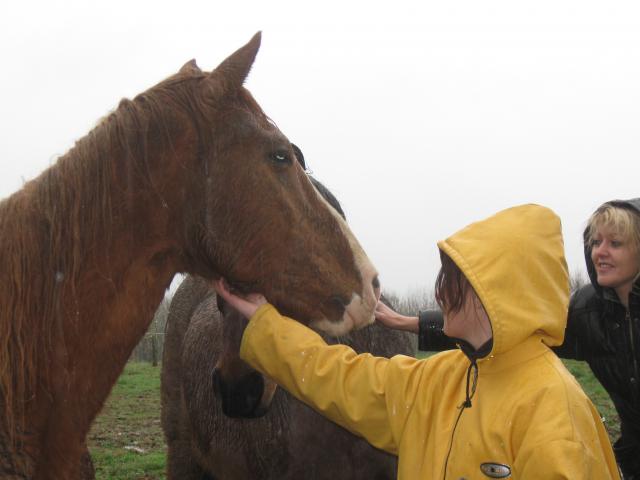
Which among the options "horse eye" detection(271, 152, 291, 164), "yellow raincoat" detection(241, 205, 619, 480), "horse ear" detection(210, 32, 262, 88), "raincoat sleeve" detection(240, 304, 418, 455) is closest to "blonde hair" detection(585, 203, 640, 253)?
"yellow raincoat" detection(241, 205, 619, 480)

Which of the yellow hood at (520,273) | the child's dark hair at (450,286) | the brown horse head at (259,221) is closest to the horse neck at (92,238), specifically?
the brown horse head at (259,221)

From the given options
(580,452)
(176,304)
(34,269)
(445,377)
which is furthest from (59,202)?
(176,304)

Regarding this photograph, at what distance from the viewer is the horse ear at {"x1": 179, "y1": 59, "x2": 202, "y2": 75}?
251cm

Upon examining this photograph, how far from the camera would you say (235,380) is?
318 centimetres

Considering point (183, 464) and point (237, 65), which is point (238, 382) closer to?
point (237, 65)

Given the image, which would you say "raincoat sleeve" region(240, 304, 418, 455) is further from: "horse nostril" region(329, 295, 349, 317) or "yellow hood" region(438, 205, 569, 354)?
"yellow hood" region(438, 205, 569, 354)

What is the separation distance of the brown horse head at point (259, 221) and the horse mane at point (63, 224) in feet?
0.44

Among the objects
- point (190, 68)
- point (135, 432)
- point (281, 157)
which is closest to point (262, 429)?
point (281, 157)

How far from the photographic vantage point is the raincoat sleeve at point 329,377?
8.14ft

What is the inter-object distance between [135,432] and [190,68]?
884cm

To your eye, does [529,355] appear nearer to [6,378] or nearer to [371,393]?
[371,393]

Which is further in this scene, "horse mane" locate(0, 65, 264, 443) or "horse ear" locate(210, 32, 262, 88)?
"horse ear" locate(210, 32, 262, 88)

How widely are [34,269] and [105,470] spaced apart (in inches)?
254

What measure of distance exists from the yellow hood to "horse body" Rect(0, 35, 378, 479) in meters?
0.69
